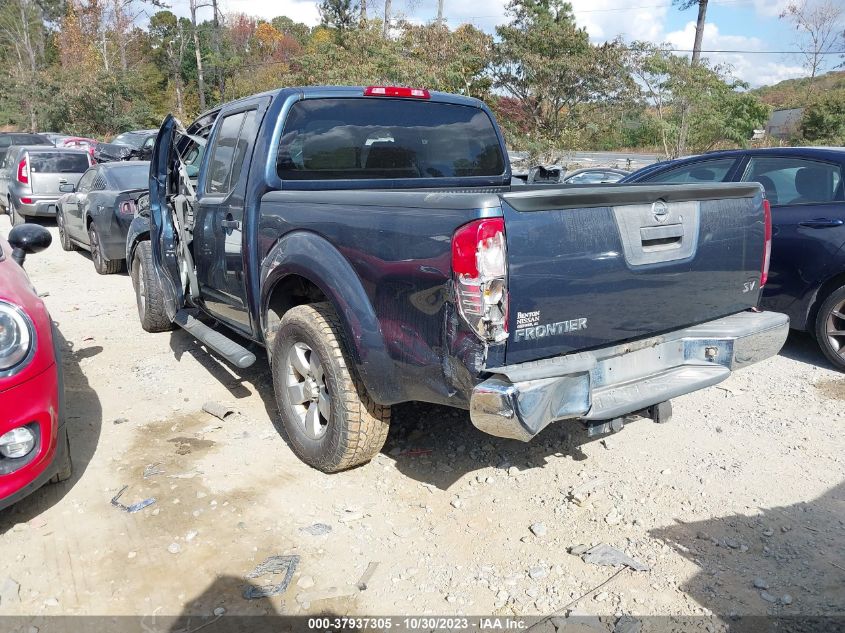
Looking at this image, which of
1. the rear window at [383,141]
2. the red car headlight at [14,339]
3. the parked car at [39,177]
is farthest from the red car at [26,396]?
the parked car at [39,177]

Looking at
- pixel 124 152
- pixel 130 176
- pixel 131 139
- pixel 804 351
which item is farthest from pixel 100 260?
pixel 131 139

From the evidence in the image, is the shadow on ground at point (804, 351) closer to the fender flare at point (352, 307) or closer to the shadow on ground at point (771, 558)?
the shadow on ground at point (771, 558)

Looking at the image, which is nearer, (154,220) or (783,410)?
(783,410)

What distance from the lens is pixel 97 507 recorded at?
134 inches

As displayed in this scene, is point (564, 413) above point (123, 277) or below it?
above

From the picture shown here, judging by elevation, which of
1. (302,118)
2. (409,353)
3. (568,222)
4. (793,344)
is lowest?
(793,344)

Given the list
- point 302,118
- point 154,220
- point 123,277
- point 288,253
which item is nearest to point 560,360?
point 288,253

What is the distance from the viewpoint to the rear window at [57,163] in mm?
A: 13305

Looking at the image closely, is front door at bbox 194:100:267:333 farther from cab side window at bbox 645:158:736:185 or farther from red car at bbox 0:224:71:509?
cab side window at bbox 645:158:736:185

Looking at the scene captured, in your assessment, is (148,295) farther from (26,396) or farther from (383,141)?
(26,396)

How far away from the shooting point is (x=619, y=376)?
3049 millimetres

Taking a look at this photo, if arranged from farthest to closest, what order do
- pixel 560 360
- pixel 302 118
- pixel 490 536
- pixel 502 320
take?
pixel 302 118
pixel 490 536
pixel 560 360
pixel 502 320

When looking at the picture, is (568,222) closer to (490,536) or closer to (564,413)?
(564,413)

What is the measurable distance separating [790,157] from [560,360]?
13.2 feet
